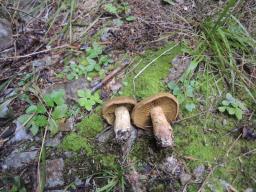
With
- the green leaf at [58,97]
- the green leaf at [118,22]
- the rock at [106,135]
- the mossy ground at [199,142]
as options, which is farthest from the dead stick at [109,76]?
the green leaf at [118,22]

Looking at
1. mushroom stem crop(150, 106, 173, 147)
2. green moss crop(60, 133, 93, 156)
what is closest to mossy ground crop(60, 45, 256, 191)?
green moss crop(60, 133, 93, 156)

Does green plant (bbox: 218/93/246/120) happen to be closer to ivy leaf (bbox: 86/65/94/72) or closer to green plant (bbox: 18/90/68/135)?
ivy leaf (bbox: 86/65/94/72)

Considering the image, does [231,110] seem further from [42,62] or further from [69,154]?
[42,62]

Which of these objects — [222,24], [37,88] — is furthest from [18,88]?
[222,24]

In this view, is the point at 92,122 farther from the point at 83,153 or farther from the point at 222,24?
the point at 222,24

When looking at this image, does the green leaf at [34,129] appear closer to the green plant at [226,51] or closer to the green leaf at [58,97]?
the green leaf at [58,97]

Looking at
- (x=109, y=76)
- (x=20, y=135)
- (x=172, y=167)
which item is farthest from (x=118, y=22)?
(x=172, y=167)
